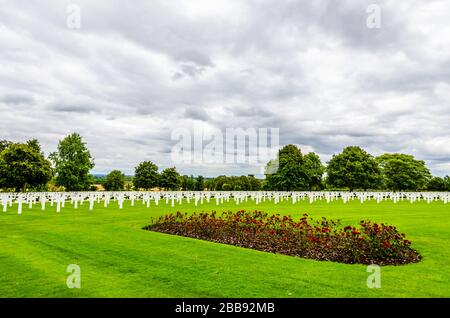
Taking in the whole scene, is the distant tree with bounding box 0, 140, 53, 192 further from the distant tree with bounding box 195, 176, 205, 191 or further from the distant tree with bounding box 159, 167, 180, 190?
the distant tree with bounding box 195, 176, 205, 191

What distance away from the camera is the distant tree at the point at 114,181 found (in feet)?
246

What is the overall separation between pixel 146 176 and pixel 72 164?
2203 centimetres

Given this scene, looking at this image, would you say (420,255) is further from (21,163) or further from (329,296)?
(21,163)

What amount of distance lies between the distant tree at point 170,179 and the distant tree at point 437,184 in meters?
60.4

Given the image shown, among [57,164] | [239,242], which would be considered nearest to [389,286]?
[239,242]

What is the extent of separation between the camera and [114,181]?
246 feet

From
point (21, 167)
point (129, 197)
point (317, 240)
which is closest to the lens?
point (317, 240)

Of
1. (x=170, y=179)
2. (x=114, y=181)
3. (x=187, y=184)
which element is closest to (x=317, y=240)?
(x=170, y=179)

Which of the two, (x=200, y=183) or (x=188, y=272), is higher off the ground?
(x=200, y=183)

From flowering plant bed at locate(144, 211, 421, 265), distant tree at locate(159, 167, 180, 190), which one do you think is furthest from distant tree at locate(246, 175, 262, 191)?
flowering plant bed at locate(144, 211, 421, 265)

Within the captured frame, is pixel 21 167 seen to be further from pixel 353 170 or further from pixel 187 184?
pixel 353 170

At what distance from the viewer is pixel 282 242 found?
1194 centimetres

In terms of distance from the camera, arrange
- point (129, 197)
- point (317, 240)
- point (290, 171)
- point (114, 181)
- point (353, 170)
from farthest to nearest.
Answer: point (114, 181), point (353, 170), point (290, 171), point (129, 197), point (317, 240)
